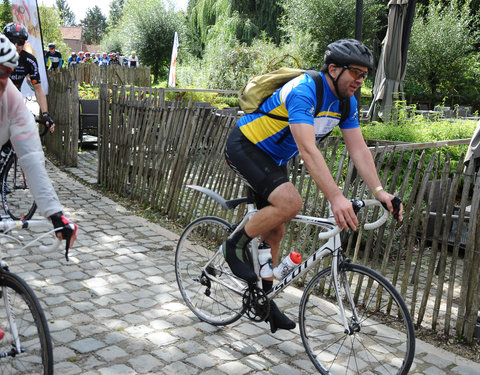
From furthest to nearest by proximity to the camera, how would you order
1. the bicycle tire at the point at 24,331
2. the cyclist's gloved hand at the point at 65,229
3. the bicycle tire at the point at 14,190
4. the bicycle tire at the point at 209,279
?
the bicycle tire at the point at 14,190 → the bicycle tire at the point at 209,279 → the bicycle tire at the point at 24,331 → the cyclist's gloved hand at the point at 65,229

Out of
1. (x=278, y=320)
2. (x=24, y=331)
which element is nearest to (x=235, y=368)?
(x=278, y=320)

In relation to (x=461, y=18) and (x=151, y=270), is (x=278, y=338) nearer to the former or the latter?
(x=151, y=270)

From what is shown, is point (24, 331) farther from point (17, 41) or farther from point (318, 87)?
point (17, 41)

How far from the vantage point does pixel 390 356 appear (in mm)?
3432

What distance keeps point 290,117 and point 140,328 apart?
197 centimetres

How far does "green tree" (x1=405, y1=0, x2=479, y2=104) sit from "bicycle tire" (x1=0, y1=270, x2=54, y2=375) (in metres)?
27.2

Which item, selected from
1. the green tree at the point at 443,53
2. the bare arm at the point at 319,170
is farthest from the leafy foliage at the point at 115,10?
the bare arm at the point at 319,170

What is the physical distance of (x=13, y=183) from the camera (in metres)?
6.80

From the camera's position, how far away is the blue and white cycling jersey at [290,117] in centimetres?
316

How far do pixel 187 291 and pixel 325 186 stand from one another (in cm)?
191

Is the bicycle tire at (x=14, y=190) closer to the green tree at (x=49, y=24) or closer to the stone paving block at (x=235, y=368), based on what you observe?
the stone paving block at (x=235, y=368)

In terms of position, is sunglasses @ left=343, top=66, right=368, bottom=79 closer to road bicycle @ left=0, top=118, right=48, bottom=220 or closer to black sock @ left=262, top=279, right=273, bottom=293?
black sock @ left=262, top=279, right=273, bottom=293

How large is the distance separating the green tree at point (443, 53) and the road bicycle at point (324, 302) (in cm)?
2483

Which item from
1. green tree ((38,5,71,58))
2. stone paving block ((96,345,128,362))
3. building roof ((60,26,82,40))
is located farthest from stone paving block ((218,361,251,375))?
building roof ((60,26,82,40))
